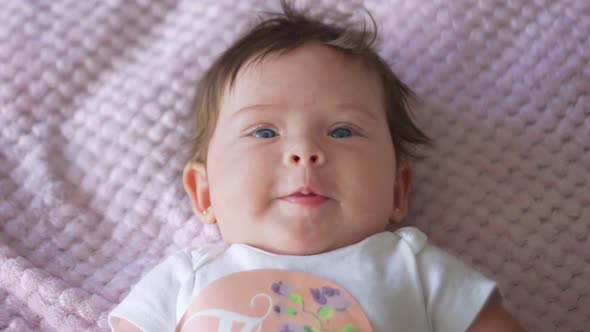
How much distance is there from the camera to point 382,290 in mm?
955

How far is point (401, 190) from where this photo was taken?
1162 mm

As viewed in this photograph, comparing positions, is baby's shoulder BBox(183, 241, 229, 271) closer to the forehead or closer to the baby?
the baby

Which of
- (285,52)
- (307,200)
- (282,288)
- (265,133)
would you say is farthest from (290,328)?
(285,52)

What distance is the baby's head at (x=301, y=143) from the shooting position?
38.6 inches

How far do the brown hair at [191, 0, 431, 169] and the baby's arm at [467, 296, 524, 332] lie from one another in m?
0.32

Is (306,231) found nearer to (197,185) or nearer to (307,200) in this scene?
(307,200)

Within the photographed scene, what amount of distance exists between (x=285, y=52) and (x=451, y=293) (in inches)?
18.7

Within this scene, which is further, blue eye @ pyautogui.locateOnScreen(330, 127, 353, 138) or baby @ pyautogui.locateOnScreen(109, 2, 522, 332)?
blue eye @ pyautogui.locateOnScreen(330, 127, 353, 138)

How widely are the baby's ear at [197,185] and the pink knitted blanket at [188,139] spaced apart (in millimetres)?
53

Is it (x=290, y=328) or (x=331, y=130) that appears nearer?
(x=290, y=328)

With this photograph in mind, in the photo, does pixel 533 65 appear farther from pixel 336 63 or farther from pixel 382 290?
pixel 382 290

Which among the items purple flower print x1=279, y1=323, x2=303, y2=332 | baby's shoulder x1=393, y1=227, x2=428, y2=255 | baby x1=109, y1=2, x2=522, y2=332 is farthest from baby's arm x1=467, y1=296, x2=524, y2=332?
purple flower print x1=279, y1=323, x2=303, y2=332

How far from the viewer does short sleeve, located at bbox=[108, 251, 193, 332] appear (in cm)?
98

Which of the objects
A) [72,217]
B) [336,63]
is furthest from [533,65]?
[72,217]
